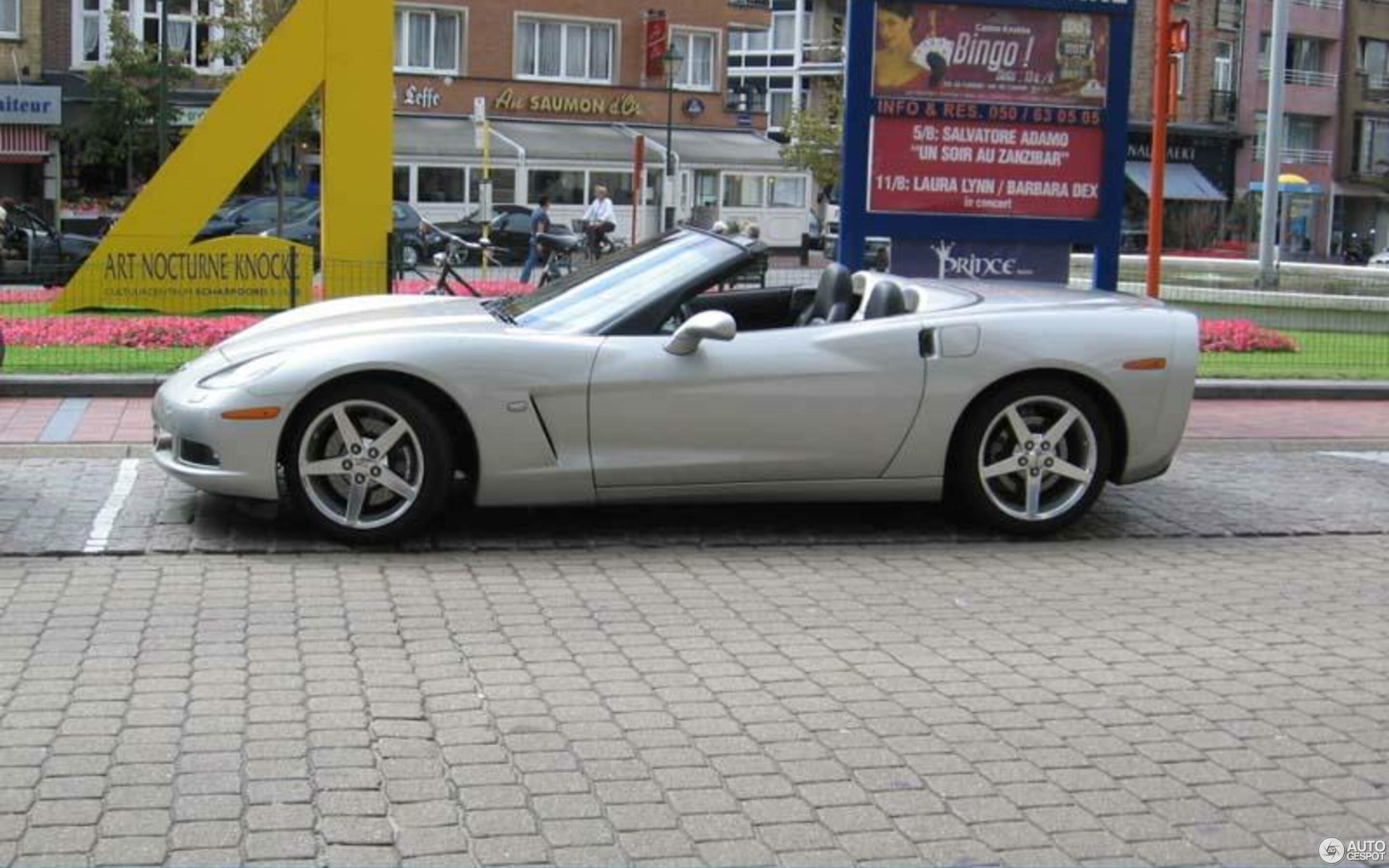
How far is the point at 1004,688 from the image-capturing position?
5.29 meters

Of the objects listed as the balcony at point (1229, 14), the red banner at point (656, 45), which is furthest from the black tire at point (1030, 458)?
the balcony at point (1229, 14)

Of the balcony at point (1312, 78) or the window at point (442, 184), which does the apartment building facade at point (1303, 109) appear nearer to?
the balcony at point (1312, 78)

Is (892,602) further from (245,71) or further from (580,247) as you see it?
(580,247)

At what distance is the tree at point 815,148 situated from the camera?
2067 inches

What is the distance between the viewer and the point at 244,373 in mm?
6953

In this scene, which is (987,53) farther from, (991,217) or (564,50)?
(564,50)

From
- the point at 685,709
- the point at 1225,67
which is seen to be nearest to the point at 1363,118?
the point at 1225,67

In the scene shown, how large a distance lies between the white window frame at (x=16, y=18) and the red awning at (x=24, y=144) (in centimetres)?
250

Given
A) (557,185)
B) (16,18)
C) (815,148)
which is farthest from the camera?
(815,148)

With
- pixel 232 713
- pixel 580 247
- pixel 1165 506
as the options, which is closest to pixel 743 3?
pixel 580 247

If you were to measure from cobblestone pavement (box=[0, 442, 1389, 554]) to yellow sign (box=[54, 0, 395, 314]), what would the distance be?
26.6 ft

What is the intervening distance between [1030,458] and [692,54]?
4695 centimetres

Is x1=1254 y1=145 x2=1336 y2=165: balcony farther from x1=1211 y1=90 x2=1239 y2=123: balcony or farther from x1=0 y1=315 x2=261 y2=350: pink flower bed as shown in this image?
x1=0 y1=315 x2=261 y2=350: pink flower bed

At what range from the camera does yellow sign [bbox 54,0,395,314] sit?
16.9 m
